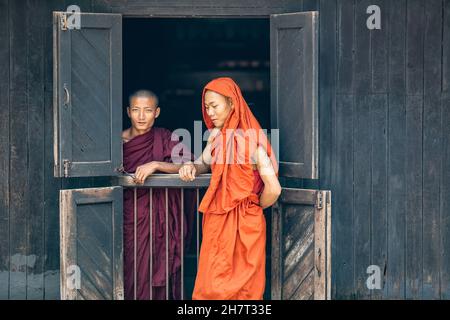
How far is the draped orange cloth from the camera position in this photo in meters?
6.50

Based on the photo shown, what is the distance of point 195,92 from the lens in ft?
37.4

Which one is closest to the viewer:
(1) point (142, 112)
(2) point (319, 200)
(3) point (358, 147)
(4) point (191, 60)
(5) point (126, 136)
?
(2) point (319, 200)

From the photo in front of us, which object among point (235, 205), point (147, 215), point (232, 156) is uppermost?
point (232, 156)

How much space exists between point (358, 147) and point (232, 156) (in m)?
1.14

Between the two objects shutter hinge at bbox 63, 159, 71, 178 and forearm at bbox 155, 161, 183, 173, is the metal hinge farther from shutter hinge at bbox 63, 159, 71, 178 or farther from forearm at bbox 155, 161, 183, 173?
forearm at bbox 155, 161, 183, 173

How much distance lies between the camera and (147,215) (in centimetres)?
723

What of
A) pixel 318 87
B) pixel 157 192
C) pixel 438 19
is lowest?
pixel 157 192

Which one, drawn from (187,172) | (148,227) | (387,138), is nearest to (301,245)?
(187,172)

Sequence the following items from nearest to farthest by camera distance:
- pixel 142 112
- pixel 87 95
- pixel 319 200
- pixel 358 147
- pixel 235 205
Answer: pixel 235 205, pixel 319 200, pixel 87 95, pixel 358 147, pixel 142 112

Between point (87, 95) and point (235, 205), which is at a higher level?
point (87, 95)

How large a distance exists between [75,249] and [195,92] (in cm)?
499

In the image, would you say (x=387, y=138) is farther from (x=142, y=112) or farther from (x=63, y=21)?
(x=63, y=21)
